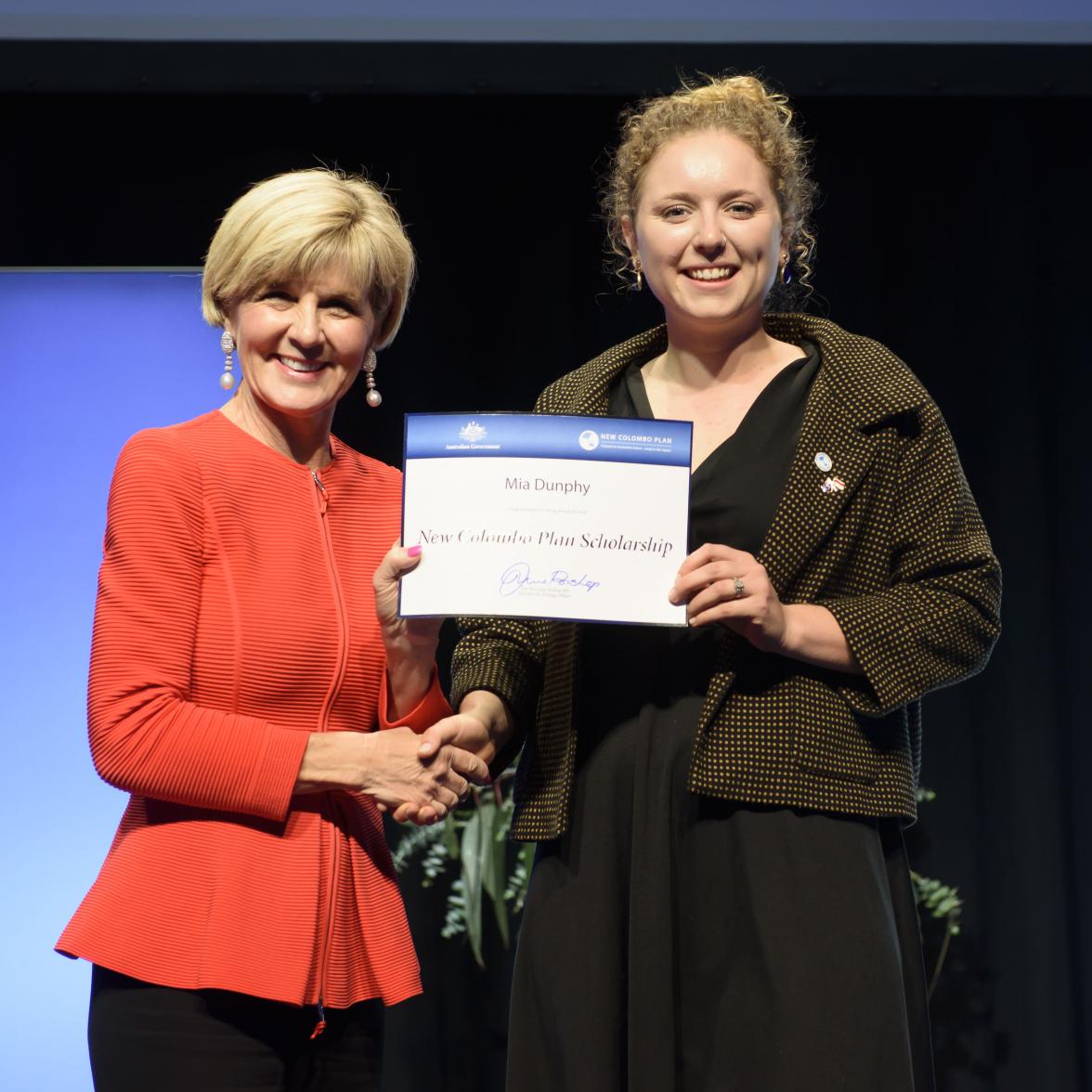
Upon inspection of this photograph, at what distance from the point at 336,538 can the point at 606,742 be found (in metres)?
0.43

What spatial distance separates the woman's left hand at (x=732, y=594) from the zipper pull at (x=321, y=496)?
0.49 meters

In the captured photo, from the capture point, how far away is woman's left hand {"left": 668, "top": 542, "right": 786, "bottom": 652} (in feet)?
4.73

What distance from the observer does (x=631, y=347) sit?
1790mm

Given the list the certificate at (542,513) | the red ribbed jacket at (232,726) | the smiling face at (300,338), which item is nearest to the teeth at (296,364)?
the smiling face at (300,338)

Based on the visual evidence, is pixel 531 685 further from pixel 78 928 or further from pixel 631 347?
pixel 78 928

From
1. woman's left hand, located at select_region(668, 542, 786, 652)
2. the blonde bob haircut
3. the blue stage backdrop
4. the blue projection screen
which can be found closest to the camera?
woman's left hand, located at select_region(668, 542, 786, 652)

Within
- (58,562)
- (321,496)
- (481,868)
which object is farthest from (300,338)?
(481,868)

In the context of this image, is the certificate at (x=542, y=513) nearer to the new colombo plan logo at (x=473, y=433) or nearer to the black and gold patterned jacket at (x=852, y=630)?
the new colombo plan logo at (x=473, y=433)

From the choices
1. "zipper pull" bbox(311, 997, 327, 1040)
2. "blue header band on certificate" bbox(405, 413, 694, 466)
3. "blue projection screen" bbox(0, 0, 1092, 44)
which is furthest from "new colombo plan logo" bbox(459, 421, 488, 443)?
"blue projection screen" bbox(0, 0, 1092, 44)

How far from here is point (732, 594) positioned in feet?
4.74

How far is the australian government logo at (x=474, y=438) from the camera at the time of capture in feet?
5.00

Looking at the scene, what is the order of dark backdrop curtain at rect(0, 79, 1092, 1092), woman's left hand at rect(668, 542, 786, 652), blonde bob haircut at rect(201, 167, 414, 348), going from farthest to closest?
dark backdrop curtain at rect(0, 79, 1092, 1092) < blonde bob haircut at rect(201, 167, 414, 348) < woman's left hand at rect(668, 542, 786, 652)

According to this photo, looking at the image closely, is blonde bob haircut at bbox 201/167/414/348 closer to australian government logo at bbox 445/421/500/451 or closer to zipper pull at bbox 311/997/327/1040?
australian government logo at bbox 445/421/500/451
